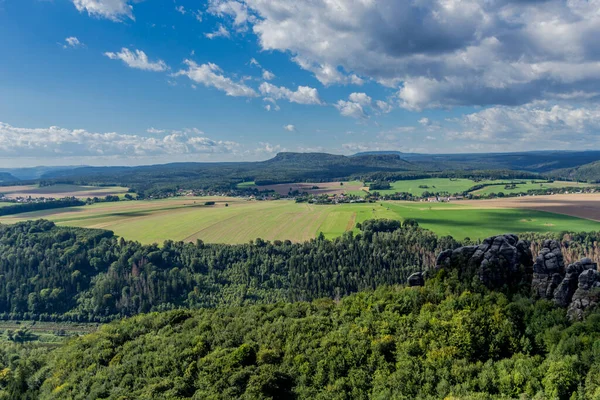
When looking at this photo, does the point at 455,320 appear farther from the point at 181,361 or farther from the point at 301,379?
the point at 181,361

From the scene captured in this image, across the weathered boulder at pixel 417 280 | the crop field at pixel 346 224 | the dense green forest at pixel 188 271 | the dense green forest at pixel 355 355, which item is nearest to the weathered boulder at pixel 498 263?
the dense green forest at pixel 355 355

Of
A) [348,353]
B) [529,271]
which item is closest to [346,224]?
[529,271]

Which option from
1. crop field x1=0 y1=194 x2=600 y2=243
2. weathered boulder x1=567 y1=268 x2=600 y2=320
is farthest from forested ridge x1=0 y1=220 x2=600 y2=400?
crop field x1=0 y1=194 x2=600 y2=243

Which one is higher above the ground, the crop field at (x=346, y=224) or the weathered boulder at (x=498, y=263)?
the weathered boulder at (x=498, y=263)

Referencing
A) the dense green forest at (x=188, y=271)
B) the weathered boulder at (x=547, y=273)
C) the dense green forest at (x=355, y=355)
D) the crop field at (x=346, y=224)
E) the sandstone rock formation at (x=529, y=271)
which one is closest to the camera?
the dense green forest at (x=355, y=355)

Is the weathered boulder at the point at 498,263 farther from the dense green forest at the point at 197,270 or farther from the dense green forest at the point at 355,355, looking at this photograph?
the dense green forest at the point at 197,270

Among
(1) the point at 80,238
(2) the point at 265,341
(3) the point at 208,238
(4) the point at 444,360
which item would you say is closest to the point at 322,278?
(3) the point at 208,238

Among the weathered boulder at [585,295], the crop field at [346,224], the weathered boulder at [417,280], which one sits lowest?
the crop field at [346,224]
